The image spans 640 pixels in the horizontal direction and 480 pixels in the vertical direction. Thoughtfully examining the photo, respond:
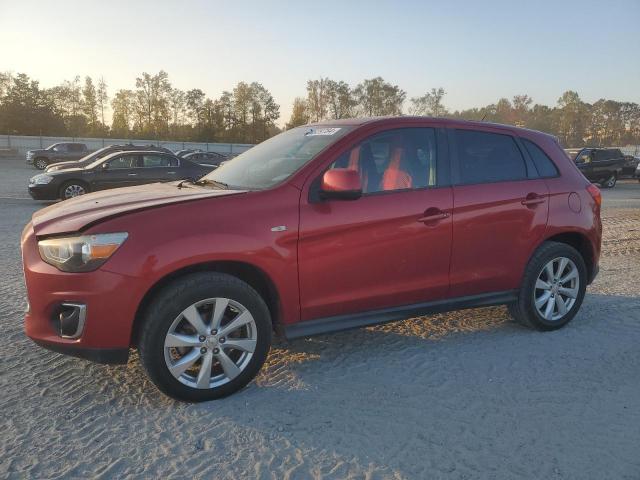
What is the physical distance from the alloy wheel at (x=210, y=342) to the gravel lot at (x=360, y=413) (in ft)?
0.62

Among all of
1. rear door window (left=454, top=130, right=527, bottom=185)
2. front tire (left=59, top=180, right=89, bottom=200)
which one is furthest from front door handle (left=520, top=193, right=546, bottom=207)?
front tire (left=59, top=180, right=89, bottom=200)

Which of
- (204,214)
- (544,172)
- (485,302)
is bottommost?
(485,302)

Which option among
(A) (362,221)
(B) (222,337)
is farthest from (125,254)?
(A) (362,221)

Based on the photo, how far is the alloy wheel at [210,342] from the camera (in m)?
2.96

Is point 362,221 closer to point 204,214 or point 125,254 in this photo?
point 204,214

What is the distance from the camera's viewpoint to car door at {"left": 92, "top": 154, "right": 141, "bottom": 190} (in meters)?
13.2

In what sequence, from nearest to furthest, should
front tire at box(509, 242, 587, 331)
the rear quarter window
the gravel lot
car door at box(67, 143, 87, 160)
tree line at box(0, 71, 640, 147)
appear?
1. the gravel lot
2. front tire at box(509, 242, 587, 331)
3. the rear quarter window
4. car door at box(67, 143, 87, 160)
5. tree line at box(0, 71, 640, 147)

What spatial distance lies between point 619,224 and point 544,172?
8.23 m

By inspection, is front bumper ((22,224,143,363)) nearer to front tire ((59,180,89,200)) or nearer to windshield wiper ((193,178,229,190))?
windshield wiper ((193,178,229,190))

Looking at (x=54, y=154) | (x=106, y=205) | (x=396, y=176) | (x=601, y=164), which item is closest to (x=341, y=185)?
(x=396, y=176)

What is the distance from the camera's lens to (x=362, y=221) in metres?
3.38

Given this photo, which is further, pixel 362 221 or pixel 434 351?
pixel 434 351

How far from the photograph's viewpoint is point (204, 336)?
9.88 ft

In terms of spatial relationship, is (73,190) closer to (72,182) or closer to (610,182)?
(72,182)
